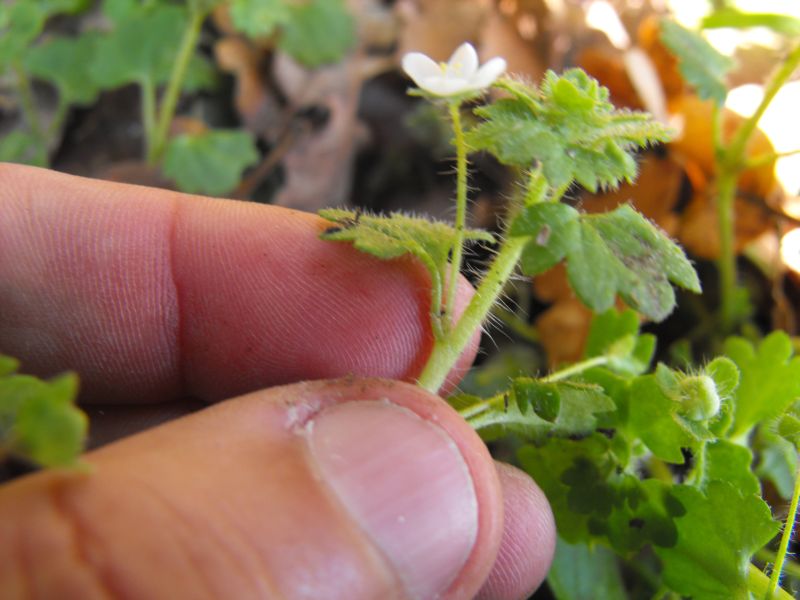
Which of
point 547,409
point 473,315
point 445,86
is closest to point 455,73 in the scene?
point 445,86

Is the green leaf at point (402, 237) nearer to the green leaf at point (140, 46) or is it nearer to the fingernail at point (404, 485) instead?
the fingernail at point (404, 485)

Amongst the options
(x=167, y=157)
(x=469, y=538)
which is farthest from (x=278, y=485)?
(x=167, y=157)

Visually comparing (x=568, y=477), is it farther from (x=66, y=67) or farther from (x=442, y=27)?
(x=66, y=67)

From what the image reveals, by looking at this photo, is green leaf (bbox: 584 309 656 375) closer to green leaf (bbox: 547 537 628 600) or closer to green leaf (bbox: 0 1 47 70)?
green leaf (bbox: 547 537 628 600)

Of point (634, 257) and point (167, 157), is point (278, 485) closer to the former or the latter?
point (634, 257)

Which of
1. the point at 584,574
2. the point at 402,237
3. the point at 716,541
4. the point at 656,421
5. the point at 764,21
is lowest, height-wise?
the point at 584,574

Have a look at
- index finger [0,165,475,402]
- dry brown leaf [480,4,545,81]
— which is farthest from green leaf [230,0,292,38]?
index finger [0,165,475,402]
